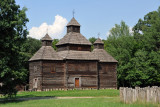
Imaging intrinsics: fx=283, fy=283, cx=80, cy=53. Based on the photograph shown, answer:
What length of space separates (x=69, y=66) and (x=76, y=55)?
251cm

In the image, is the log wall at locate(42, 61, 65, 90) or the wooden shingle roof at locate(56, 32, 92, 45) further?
the wooden shingle roof at locate(56, 32, 92, 45)

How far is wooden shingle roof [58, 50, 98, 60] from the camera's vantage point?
172ft

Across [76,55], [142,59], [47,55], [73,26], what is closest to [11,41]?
[47,55]

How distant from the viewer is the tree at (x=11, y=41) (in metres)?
31.1

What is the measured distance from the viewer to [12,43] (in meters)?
31.6

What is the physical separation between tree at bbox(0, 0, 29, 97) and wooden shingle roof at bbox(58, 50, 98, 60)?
65.5 feet

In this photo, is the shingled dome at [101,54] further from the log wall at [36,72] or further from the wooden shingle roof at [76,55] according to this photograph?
the log wall at [36,72]

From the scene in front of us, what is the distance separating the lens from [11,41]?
103 feet

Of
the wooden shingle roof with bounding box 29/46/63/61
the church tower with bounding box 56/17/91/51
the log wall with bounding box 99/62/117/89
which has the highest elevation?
the church tower with bounding box 56/17/91/51

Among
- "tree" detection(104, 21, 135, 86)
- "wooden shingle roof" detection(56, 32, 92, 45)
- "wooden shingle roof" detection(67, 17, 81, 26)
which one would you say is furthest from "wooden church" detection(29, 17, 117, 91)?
"tree" detection(104, 21, 135, 86)

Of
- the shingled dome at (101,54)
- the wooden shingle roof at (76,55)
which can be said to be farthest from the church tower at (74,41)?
the shingled dome at (101,54)

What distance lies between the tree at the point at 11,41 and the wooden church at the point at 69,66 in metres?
18.4

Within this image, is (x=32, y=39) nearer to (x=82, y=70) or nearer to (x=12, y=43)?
(x=82, y=70)

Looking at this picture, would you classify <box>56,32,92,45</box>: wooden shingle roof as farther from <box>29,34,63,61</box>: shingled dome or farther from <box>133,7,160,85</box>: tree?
<box>133,7,160,85</box>: tree
